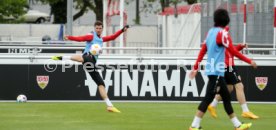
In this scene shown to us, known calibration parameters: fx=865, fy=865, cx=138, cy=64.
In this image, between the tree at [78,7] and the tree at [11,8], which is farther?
the tree at [78,7]

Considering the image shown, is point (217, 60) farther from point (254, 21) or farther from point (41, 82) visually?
point (254, 21)

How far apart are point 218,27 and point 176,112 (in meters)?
4.68

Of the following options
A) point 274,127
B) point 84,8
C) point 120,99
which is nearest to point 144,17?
point 84,8

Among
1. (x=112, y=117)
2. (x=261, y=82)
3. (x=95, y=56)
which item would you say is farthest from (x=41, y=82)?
(x=261, y=82)

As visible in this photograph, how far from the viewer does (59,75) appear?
69.9ft

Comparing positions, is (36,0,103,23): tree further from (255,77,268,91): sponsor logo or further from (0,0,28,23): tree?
(255,77,268,91): sponsor logo

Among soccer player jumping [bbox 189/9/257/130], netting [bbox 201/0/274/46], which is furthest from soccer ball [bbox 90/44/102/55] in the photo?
netting [bbox 201/0/274/46]

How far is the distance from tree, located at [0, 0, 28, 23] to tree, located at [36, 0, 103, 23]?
16.3ft

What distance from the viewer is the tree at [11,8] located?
5524 cm

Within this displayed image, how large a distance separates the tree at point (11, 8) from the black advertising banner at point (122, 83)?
111 feet

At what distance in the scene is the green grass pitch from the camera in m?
14.7

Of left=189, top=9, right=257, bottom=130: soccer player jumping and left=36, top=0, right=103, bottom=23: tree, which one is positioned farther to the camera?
left=36, top=0, right=103, bottom=23: tree

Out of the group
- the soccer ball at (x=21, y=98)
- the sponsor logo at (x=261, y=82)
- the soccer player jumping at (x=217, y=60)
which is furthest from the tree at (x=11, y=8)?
the soccer player jumping at (x=217, y=60)

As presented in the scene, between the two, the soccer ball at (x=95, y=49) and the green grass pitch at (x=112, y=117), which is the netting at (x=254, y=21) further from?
the soccer ball at (x=95, y=49)
